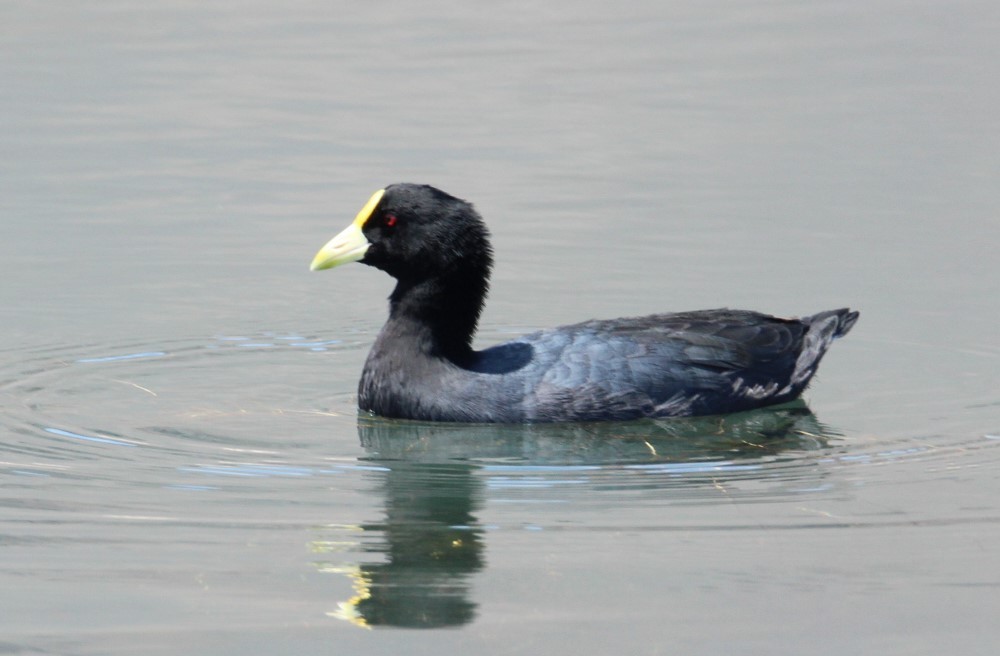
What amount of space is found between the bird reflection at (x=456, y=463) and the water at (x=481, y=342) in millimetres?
20

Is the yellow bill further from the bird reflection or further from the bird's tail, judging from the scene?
the bird's tail

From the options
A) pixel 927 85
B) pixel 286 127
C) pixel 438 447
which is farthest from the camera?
pixel 927 85

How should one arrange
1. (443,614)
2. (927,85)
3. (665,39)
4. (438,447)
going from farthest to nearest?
(665,39) < (927,85) < (438,447) < (443,614)

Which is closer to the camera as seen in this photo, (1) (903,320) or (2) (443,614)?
(2) (443,614)

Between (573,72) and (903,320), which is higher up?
(573,72)

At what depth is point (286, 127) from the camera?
1360 centimetres

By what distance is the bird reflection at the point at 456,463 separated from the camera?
555 cm

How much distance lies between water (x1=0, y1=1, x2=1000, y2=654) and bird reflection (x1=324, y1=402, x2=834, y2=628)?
0.02 meters

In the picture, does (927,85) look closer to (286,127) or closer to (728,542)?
(286,127)

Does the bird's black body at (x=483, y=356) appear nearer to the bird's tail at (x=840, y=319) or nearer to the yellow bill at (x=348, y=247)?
the yellow bill at (x=348, y=247)

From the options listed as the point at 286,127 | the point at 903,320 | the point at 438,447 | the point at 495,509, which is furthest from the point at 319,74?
the point at 495,509

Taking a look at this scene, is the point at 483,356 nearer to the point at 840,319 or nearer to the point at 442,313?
the point at 442,313

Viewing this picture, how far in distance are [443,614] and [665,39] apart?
1192cm

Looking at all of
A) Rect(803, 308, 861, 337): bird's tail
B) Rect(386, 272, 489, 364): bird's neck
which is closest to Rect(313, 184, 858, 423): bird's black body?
Rect(386, 272, 489, 364): bird's neck
